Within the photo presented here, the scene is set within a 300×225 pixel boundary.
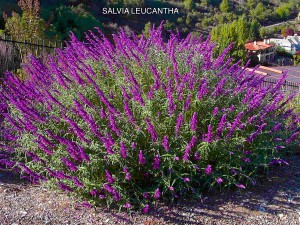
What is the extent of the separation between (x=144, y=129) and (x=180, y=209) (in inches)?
28.6

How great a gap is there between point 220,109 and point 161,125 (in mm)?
643

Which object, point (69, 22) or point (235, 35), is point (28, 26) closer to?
point (69, 22)

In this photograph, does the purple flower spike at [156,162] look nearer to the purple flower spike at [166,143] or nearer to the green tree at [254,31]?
the purple flower spike at [166,143]

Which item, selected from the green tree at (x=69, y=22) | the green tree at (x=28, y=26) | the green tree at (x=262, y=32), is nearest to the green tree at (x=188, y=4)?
the green tree at (x=262, y=32)

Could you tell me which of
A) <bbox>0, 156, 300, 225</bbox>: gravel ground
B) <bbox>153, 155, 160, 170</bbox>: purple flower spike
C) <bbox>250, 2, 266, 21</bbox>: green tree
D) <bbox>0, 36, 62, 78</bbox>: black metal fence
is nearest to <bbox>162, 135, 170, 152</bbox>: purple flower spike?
<bbox>153, 155, 160, 170</bbox>: purple flower spike

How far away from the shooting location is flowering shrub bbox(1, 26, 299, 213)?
3.37 m

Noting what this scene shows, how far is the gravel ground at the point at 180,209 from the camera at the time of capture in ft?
11.2

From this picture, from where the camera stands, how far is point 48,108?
12.4 ft

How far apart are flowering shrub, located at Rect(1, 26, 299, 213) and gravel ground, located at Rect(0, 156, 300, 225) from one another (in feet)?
0.39

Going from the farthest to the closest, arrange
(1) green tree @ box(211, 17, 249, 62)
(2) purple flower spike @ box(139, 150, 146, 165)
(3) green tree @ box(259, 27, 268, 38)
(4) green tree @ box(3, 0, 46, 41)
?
(3) green tree @ box(259, 27, 268, 38)
(1) green tree @ box(211, 17, 249, 62)
(4) green tree @ box(3, 0, 46, 41)
(2) purple flower spike @ box(139, 150, 146, 165)

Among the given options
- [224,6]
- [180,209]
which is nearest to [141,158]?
[180,209]

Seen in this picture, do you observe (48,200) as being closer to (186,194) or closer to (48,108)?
(48,108)

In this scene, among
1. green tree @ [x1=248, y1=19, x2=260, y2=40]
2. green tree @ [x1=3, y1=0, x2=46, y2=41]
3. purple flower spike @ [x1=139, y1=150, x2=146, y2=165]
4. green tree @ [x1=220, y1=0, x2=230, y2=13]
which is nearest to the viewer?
purple flower spike @ [x1=139, y1=150, x2=146, y2=165]

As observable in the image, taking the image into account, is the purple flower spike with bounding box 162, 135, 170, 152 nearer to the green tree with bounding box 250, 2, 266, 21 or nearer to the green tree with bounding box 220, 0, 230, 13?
the green tree with bounding box 220, 0, 230, 13
